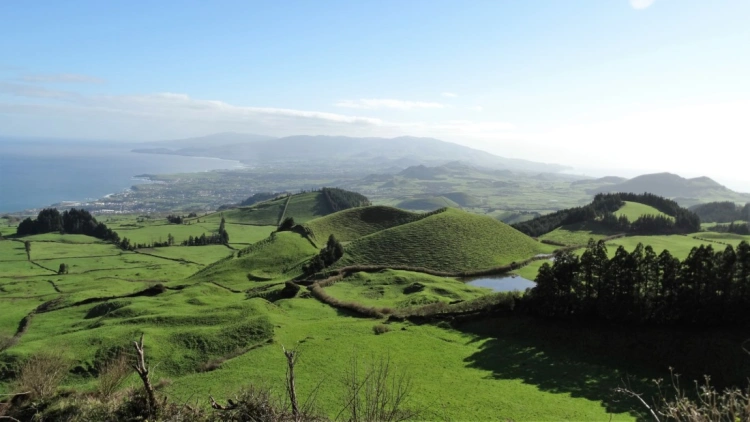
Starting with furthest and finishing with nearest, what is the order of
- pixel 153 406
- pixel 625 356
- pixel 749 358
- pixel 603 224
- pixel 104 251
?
pixel 603 224, pixel 104 251, pixel 625 356, pixel 749 358, pixel 153 406

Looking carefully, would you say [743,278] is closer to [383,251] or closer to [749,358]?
[749,358]

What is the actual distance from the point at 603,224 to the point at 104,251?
146 meters

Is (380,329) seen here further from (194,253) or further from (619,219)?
(619,219)

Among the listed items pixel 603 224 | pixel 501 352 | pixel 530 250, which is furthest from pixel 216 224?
pixel 501 352

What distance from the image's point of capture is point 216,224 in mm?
174500

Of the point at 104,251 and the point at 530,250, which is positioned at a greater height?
the point at 530,250

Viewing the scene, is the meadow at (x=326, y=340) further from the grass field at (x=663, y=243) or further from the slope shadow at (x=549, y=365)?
the grass field at (x=663, y=243)

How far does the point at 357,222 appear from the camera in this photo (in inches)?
4611

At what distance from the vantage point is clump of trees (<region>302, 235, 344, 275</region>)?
7431 centimetres

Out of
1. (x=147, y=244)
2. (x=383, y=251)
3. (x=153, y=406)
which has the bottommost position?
(x=147, y=244)

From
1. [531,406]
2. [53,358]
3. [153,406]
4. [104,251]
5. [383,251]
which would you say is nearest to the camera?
[153,406]

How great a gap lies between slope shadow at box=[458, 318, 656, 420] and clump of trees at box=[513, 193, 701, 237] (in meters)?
93.6

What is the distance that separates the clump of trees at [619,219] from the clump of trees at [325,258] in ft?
240

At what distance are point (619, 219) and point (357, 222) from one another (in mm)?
79365
